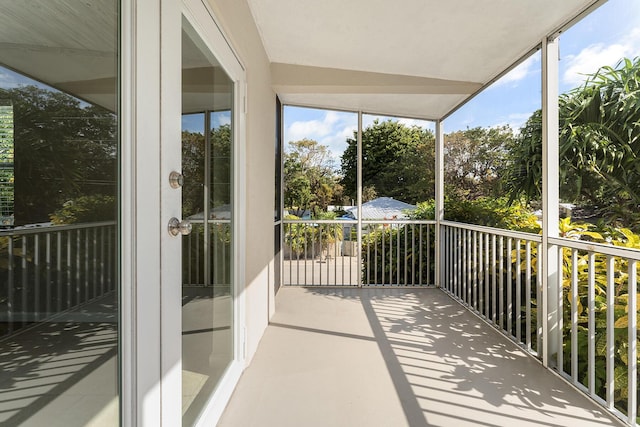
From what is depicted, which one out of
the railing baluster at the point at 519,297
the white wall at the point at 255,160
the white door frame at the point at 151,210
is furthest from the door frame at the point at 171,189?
the railing baluster at the point at 519,297

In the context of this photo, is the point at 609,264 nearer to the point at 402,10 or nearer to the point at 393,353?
the point at 393,353

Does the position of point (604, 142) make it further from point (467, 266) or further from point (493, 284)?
point (467, 266)

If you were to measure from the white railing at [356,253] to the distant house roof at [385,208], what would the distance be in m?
0.09

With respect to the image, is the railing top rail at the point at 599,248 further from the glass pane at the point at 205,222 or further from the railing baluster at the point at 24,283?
the railing baluster at the point at 24,283

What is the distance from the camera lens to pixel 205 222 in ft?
4.88

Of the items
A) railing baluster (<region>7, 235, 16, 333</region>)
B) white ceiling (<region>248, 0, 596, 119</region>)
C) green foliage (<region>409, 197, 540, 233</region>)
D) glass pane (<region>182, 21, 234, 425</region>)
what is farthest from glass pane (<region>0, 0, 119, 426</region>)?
green foliage (<region>409, 197, 540, 233</region>)

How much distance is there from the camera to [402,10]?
7.11ft

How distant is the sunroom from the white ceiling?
0.8 inches

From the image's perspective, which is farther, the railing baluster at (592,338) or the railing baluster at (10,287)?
the railing baluster at (592,338)

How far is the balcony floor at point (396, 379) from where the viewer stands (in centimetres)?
168

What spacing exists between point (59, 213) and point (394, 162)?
413 cm

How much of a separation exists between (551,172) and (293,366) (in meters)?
2.20

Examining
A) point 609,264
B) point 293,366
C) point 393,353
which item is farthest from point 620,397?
point 293,366

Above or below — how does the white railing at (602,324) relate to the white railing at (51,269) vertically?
below
